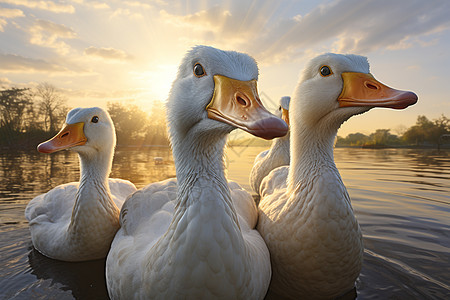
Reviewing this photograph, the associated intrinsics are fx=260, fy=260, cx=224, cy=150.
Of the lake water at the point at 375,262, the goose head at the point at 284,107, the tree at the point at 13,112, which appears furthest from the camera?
the tree at the point at 13,112

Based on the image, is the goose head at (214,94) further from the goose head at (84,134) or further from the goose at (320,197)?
the goose head at (84,134)

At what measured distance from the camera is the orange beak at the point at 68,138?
12.1ft

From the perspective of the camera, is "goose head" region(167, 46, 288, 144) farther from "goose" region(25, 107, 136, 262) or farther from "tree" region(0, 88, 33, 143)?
"tree" region(0, 88, 33, 143)

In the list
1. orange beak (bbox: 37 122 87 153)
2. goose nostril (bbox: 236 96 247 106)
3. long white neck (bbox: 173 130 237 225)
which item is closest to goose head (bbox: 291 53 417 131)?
long white neck (bbox: 173 130 237 225)

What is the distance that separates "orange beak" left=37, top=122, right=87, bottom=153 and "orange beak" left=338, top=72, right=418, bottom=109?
3482 millimetres

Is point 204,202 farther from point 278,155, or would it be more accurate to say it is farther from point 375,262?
point 278,155

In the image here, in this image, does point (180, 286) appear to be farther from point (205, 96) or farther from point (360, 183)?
point (360, 183)

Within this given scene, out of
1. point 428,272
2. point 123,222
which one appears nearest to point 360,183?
point 428,272

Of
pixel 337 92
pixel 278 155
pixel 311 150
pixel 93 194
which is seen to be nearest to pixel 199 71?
pixel 337 92

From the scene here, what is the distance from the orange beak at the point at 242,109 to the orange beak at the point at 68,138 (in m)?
2.82

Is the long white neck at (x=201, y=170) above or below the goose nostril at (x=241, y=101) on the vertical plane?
below

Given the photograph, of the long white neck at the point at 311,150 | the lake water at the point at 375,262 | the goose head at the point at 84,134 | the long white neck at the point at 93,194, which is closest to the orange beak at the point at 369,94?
the long white neck at the point at 311,150

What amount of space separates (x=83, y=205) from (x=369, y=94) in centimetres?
358

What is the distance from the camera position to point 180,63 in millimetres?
2105
